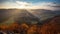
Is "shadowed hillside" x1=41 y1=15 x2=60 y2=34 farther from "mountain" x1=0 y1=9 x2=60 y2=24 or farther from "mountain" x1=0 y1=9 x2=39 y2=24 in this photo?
"mountain" x1=0 y1=9 x2=39 y2=24

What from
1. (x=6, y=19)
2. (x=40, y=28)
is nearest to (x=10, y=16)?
(x=6, y=19)

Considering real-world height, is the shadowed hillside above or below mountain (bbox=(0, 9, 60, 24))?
below

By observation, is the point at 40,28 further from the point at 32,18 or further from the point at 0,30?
the point at 0,30

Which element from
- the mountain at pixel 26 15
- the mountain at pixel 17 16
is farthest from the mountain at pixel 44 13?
the mountain at pixel 17 16

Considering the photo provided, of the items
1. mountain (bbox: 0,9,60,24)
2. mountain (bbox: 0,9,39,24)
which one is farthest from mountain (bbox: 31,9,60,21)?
mountain (bbox: 0,9,39,24)

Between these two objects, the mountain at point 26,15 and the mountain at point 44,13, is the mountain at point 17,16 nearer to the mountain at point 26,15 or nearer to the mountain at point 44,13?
the mountain at point 26,15

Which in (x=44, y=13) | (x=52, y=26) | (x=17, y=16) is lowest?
(x=52, y=26)

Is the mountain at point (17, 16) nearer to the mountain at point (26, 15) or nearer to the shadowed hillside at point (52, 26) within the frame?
the mountain at point (26, 15)

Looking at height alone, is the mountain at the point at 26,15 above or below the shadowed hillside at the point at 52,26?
above

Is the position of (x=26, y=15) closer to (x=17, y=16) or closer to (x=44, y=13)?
(x=17, y=16)

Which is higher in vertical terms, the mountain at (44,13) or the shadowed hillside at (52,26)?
the mountain at (44,13)

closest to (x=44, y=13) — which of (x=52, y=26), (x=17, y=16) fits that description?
(x=52, y=26)
